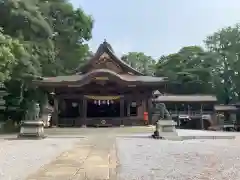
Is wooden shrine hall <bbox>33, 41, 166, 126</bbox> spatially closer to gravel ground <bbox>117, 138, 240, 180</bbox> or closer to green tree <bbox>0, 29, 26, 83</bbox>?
green tree <bbox>0, 29, 26, 83</bbox>

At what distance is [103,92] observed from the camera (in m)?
29.8

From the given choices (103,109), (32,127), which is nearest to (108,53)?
(103,109)

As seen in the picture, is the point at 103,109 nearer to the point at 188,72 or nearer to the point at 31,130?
the point at 31,130

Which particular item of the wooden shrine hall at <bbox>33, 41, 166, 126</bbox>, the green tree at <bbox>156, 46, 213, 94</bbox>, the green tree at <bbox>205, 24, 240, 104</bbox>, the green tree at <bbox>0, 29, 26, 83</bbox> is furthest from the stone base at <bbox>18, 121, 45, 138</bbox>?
the green tree at <bbox>205, 24, 240, 104</bbox>

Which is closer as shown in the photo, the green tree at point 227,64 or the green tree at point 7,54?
the green tree at point 7,54

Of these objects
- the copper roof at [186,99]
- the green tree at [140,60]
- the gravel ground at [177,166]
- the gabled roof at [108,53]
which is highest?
Answer: the green tree at [140,60]

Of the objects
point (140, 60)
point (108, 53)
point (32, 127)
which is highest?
point (140, 60)

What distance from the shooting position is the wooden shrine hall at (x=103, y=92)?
28.2 metres

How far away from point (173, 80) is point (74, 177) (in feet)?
160

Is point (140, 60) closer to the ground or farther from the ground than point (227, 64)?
farther from the ground

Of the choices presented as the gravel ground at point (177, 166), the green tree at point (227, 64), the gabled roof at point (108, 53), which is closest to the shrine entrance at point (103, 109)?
the gabled roof at point (108, 53)

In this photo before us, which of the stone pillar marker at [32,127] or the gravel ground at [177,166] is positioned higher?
the stone pillar marker at [32,127]

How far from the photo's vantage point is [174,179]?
7.09 meters

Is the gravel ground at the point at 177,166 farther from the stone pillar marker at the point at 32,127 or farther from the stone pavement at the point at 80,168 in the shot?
the stone pillar marker at the point at 32,127
